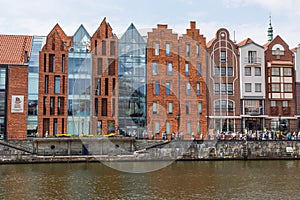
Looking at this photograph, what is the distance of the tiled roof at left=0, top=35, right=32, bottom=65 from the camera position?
54.4 m

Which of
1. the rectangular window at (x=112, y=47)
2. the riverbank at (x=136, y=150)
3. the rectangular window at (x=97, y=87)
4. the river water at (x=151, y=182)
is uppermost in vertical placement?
the rectangular window at (x=112, y=47)

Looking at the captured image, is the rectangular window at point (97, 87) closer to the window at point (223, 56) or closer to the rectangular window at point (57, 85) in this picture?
the rectangular window at point (57, 85)

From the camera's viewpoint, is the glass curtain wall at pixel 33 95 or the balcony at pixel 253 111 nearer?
the glass curtain wall at pixel 33 95

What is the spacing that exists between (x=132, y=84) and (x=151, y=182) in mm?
26491

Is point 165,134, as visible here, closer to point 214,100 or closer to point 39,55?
point 214,100

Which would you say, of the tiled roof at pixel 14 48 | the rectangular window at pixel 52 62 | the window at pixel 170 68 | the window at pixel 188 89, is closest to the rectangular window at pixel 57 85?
the rectangular window at pixel 52 62

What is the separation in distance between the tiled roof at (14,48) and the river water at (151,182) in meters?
16.7

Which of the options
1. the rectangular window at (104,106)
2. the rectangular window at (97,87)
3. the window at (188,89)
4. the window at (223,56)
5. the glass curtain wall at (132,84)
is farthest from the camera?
the window at (223,56)

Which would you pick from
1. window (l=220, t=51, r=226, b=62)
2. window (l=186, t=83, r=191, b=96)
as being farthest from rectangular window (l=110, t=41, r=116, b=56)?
window (l=220, t=51, r=226, b=62)

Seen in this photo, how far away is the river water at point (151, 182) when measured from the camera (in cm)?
2725

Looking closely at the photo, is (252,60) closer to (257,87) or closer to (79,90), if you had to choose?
(257,87)

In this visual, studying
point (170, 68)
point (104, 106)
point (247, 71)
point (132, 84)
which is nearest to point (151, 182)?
point (104, 106)

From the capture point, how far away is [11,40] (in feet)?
192

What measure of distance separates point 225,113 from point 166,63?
10.7 metres
